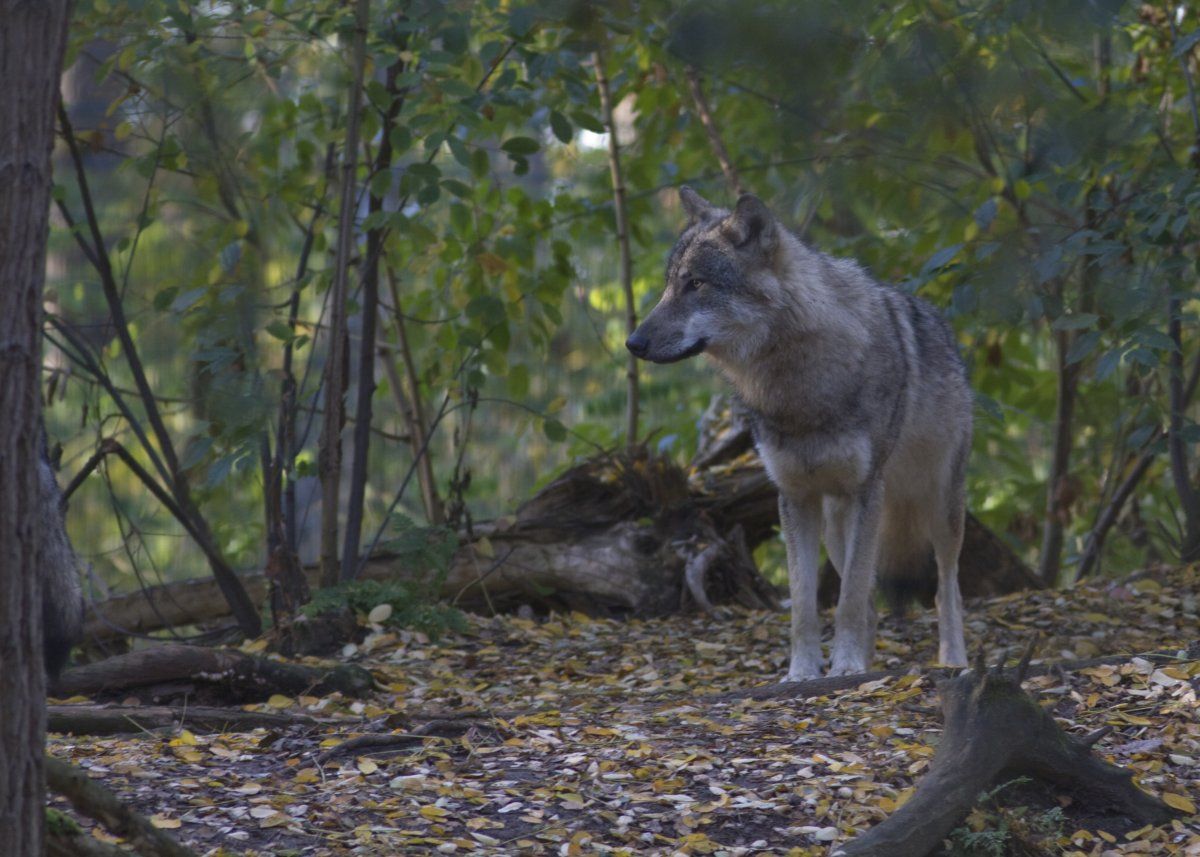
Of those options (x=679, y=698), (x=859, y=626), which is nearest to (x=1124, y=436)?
(x=859, y=626)

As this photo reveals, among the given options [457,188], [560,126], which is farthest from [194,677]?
[560,126]

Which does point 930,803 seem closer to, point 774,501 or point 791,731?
point 791,731

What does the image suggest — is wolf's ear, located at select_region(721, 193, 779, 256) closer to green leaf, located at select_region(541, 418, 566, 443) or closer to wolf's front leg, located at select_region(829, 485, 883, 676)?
wolf's front leg, located at select_region(829, 485, 883, 676)

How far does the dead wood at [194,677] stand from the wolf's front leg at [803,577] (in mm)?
1831

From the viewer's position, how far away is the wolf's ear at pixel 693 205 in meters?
5.61

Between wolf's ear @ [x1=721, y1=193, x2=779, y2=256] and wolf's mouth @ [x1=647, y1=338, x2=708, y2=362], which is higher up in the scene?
wolf's ear @ [x1=721, y1=193, x2=779, y2=256]

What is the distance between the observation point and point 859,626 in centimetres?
536

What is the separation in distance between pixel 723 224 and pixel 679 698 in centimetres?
194

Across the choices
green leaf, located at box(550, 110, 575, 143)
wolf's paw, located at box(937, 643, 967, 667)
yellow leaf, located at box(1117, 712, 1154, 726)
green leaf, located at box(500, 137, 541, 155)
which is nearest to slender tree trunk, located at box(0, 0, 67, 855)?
yellow leaf, located at box(1117, 712, 1154, 726)

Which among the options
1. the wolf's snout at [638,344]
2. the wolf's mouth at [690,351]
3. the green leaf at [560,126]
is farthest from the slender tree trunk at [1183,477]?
the green leaf at [560,126]

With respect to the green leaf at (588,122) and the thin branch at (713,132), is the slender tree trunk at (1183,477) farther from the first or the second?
the green leaf at (588,122)

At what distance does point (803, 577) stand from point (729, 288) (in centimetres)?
127

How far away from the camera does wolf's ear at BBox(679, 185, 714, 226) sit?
18.4 feet

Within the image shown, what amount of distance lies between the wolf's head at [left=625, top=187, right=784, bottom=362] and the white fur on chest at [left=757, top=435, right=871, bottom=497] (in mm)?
446
